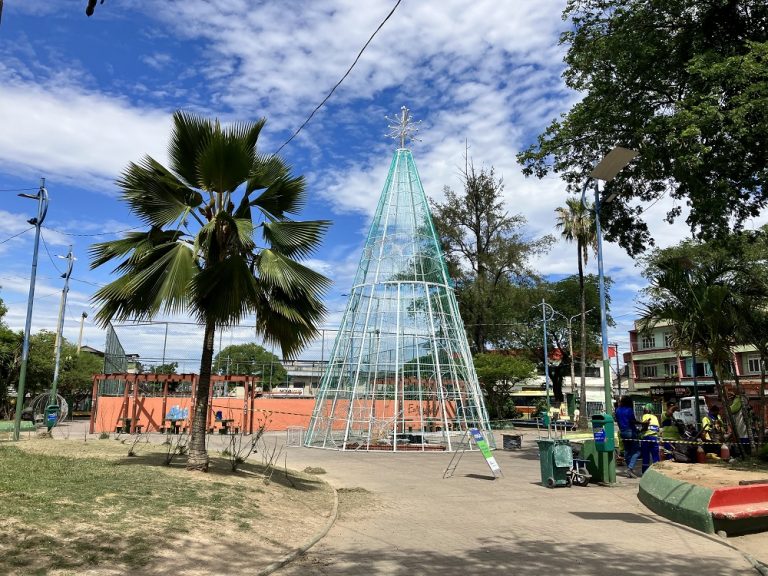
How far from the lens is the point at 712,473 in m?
11.0

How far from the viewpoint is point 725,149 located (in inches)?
545

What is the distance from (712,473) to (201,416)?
32.0 feet

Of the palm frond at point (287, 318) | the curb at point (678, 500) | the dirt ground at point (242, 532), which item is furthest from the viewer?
the palm frond at point (287, 318)

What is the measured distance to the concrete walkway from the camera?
6.16 metres

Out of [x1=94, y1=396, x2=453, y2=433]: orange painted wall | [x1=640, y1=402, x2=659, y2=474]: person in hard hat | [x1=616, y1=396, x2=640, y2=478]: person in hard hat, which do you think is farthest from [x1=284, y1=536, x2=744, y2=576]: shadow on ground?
[x1=94, y1=396, x2=453, y2=433]: orange painted wall

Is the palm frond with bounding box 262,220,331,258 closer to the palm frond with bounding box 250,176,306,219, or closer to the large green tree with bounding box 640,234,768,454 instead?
the palm frond with bounding box 250,176,306,219

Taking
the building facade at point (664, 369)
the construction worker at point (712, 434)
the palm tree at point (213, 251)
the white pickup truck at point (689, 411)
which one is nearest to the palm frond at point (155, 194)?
the palm tree at point (213, 251)

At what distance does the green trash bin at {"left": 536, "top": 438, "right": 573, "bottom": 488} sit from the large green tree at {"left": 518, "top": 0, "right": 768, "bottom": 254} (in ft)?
21.8

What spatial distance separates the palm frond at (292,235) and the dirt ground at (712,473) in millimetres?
7815

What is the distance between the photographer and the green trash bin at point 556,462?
12352 mm

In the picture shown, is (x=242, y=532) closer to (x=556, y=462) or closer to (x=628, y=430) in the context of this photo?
(x=556, y=462)

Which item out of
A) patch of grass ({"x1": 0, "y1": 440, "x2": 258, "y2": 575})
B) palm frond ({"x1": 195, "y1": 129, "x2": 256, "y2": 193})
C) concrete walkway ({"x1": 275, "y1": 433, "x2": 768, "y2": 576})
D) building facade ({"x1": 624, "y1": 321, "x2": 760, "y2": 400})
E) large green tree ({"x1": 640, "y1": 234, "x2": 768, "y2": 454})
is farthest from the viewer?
building facade ({"x1": 624, "y1": 321, "x2": 760, "y2": 400})

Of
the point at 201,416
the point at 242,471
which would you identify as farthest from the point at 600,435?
the point at 201,416

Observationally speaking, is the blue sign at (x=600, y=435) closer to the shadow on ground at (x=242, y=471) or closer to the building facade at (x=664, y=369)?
the shadow on ground at (x=242, y=471)
